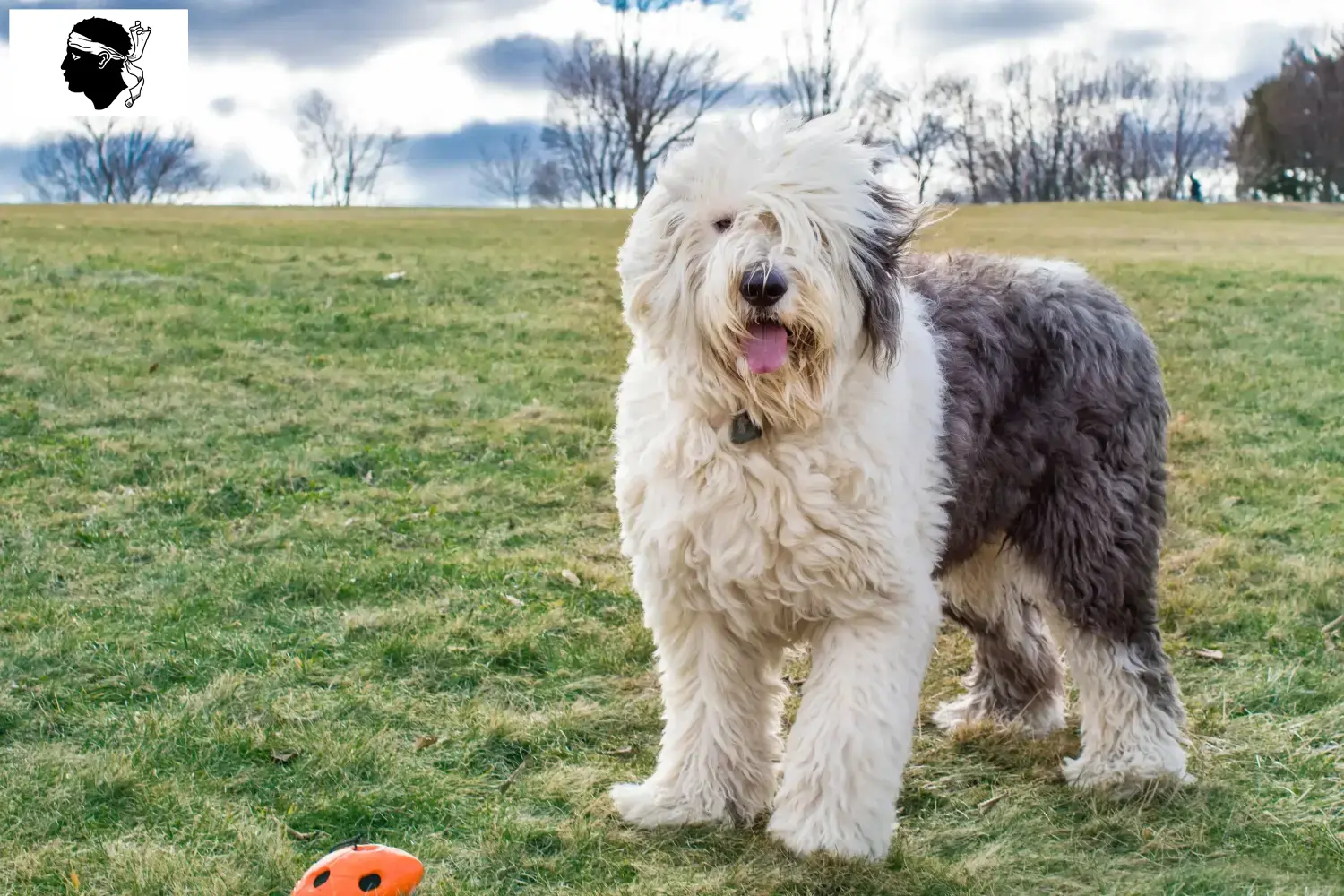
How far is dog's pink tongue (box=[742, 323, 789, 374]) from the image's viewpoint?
10.8 feet

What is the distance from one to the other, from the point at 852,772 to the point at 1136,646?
1.30m

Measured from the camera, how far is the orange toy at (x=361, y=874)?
317 cm

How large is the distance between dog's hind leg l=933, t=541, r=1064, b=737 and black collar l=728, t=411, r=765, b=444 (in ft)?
4.71

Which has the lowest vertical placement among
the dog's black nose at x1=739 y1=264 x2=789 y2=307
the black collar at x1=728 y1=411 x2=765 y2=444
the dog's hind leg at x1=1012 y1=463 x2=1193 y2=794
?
the dog's hind leg at x1=1012 y1=463 x2=1193 y2=794

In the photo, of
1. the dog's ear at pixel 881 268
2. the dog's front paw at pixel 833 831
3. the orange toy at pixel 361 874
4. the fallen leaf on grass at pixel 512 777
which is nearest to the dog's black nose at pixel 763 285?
the dog's ear at pixel 881 268

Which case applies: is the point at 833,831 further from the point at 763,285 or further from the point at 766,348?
the point at 763,285

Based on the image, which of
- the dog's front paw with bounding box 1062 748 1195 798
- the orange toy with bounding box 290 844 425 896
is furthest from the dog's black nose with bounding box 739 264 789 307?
the dog's front paw with bounding box 1062 748 1195 798

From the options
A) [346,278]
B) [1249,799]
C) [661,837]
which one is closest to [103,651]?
[661,837]

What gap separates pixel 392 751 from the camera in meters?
4.38

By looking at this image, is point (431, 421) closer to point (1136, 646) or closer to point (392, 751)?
point (392, 751)

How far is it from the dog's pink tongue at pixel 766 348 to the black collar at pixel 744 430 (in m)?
0.22

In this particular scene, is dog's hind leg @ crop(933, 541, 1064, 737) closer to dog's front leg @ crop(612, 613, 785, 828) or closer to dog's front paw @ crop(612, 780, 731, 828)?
dog's front leg @ crop(612, 613, 785, 828)

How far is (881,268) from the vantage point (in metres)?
3.50

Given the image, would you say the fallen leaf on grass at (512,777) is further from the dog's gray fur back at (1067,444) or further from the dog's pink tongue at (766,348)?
the dog's pink tongue at (766,348)
